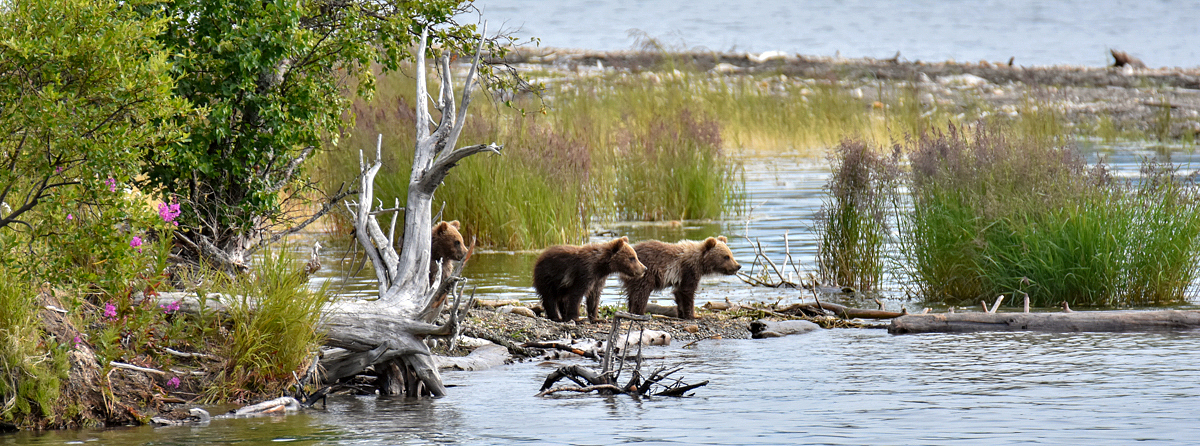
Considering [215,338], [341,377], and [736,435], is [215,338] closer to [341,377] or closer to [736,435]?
[341,377]

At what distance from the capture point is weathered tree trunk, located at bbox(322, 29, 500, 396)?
886cm

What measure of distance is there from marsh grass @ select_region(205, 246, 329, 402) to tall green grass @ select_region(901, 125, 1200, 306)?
672 centimetres

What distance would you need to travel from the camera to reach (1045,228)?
12.6 m

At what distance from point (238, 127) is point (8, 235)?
2.84m

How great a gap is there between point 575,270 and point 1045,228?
4.27 meters

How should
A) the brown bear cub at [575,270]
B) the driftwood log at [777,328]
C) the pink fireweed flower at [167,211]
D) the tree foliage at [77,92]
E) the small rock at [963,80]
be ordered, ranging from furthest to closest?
the small rock at [963,80] < the brown bear cub at [575,270] < the driftwood log at [777,328] < the pink fireweed flower at [167,211] < the tree foliage at [77,92]

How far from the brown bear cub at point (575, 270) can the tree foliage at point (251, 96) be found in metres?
2.11

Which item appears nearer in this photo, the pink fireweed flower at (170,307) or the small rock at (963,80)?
the pink fireweed flower at (170,307)

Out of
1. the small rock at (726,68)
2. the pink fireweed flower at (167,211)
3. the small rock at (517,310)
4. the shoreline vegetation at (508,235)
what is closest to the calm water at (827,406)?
the shoreline vegetation at (508,235)

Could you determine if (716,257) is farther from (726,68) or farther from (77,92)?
(726,68)

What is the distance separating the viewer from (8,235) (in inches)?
316

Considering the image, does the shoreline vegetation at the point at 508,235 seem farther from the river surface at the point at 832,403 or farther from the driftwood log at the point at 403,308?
the river surface at the point at 832,403

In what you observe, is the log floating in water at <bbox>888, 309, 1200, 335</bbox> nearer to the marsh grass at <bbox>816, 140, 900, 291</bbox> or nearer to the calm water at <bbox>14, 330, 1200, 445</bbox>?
the calm water at <bbox>14, 330, 1200, 445</bbox>

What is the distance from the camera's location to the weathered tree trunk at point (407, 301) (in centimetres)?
886
